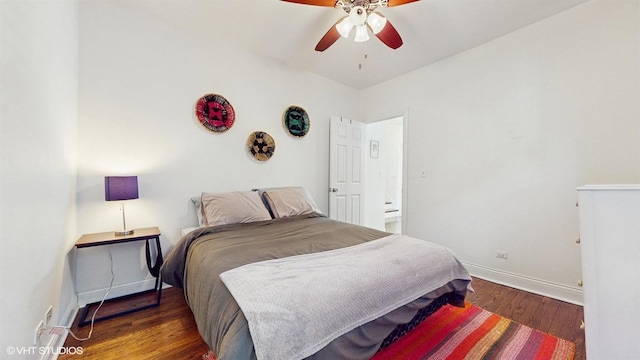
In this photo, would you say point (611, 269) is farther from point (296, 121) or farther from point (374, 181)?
point (374, 181)

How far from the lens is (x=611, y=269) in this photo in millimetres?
1087

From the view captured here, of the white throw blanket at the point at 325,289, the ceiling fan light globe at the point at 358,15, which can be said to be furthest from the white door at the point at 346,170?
the white throw blanket at the point at 325,289

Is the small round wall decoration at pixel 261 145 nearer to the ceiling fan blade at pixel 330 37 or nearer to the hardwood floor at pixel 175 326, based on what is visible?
the ceiling fan blade at pixel 330 37

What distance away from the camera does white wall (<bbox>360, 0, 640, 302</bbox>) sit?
198cm

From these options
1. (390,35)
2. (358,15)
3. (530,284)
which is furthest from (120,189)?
(530,284)

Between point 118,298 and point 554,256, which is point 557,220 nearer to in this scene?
point 554,256

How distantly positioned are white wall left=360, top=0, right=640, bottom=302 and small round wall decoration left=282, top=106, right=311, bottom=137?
166cm

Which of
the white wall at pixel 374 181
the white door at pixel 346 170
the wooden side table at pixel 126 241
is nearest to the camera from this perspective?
the wooden side table at pixel 126 241

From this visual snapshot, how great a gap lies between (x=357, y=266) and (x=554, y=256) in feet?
7.35

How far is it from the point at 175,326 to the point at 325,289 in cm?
145

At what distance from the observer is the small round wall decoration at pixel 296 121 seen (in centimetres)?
333

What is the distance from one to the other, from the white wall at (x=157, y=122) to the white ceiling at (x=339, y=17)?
259 millimetres

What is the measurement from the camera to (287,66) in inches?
131

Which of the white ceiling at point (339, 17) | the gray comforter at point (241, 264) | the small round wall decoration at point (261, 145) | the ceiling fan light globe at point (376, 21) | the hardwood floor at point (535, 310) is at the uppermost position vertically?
the white ceiling at point (339, 17)
